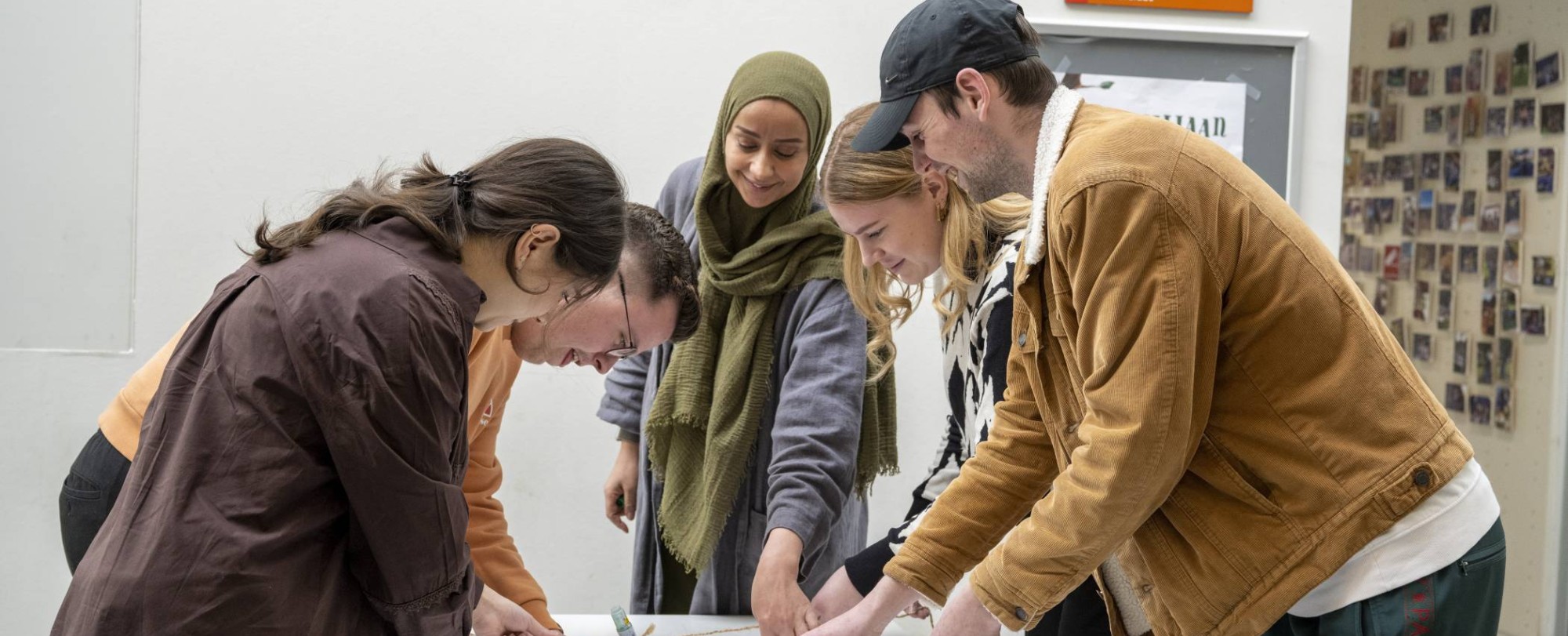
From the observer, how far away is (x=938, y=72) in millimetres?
1275

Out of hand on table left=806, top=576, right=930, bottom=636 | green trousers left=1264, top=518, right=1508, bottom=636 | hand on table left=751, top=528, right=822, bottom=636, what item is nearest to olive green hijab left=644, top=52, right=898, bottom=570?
hand on table left=751, top=528, right=822, bottom=636

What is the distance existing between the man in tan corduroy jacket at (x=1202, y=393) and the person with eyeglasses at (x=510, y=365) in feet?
2.05

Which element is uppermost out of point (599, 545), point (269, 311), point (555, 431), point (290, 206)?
point (290, 206)

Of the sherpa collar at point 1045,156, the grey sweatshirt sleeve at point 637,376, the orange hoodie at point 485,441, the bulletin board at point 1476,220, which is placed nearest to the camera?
the sherpa collar at point 1045,156

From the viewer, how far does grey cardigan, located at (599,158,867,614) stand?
191 cm

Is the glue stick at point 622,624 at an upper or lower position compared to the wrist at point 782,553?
lower

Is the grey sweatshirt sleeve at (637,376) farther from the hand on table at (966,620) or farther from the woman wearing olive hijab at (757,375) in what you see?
the hand on table at (966,620)

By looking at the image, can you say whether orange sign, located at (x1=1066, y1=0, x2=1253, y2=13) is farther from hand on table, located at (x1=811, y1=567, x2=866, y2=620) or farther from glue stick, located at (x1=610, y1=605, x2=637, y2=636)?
glue stick, located at (x1=610, y1=605, x2=637, y2=636)

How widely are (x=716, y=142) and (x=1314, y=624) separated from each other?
1.30m

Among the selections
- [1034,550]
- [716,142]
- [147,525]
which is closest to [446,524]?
[147,525]

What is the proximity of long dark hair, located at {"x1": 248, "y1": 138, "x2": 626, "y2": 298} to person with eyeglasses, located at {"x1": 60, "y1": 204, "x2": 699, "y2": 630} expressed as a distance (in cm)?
28

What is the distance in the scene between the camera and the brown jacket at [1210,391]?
43.4 inches

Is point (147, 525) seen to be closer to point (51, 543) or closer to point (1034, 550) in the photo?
point (1034, 550)

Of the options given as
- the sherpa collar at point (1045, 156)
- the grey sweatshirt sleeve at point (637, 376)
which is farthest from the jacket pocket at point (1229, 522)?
the grey sweatshirt sleeve at point (637, 376)
